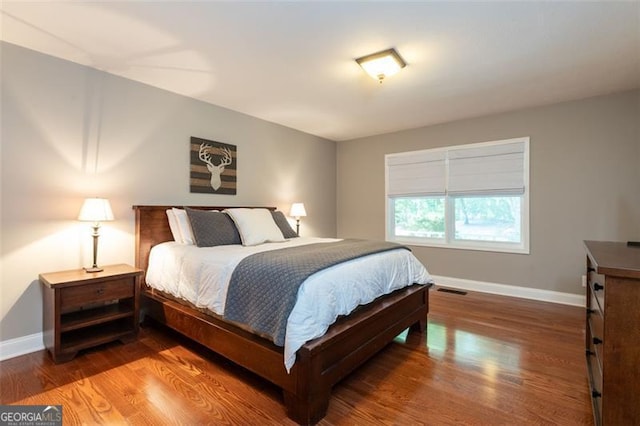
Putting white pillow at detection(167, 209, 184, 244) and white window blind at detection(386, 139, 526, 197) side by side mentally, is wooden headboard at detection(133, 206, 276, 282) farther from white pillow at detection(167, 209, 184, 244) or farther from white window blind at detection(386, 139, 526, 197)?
white window blind at detection(386, 139, 526, 197)

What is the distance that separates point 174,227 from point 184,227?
0.42 ft

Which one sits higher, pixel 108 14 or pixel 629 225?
pixel 108 14

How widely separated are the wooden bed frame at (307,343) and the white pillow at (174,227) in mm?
157

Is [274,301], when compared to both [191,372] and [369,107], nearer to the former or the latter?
[191,372]

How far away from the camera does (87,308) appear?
2545 millimetres

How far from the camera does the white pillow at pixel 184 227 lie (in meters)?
2.90

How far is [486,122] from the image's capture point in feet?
13.1

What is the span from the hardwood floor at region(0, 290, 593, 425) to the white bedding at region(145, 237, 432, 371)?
0.44 m

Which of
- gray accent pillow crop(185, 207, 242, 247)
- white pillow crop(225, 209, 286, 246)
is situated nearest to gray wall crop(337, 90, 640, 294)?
white pillow crop(225, 209, 286, 246)

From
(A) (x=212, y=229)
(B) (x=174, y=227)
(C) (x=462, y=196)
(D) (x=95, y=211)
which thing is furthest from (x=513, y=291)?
(D) (x=95, y=211)

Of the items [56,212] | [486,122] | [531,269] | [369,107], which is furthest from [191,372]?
[486,122]

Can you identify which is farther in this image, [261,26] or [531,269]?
[531,269]

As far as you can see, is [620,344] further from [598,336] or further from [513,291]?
[513,291]

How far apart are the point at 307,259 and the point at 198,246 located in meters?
1.22
